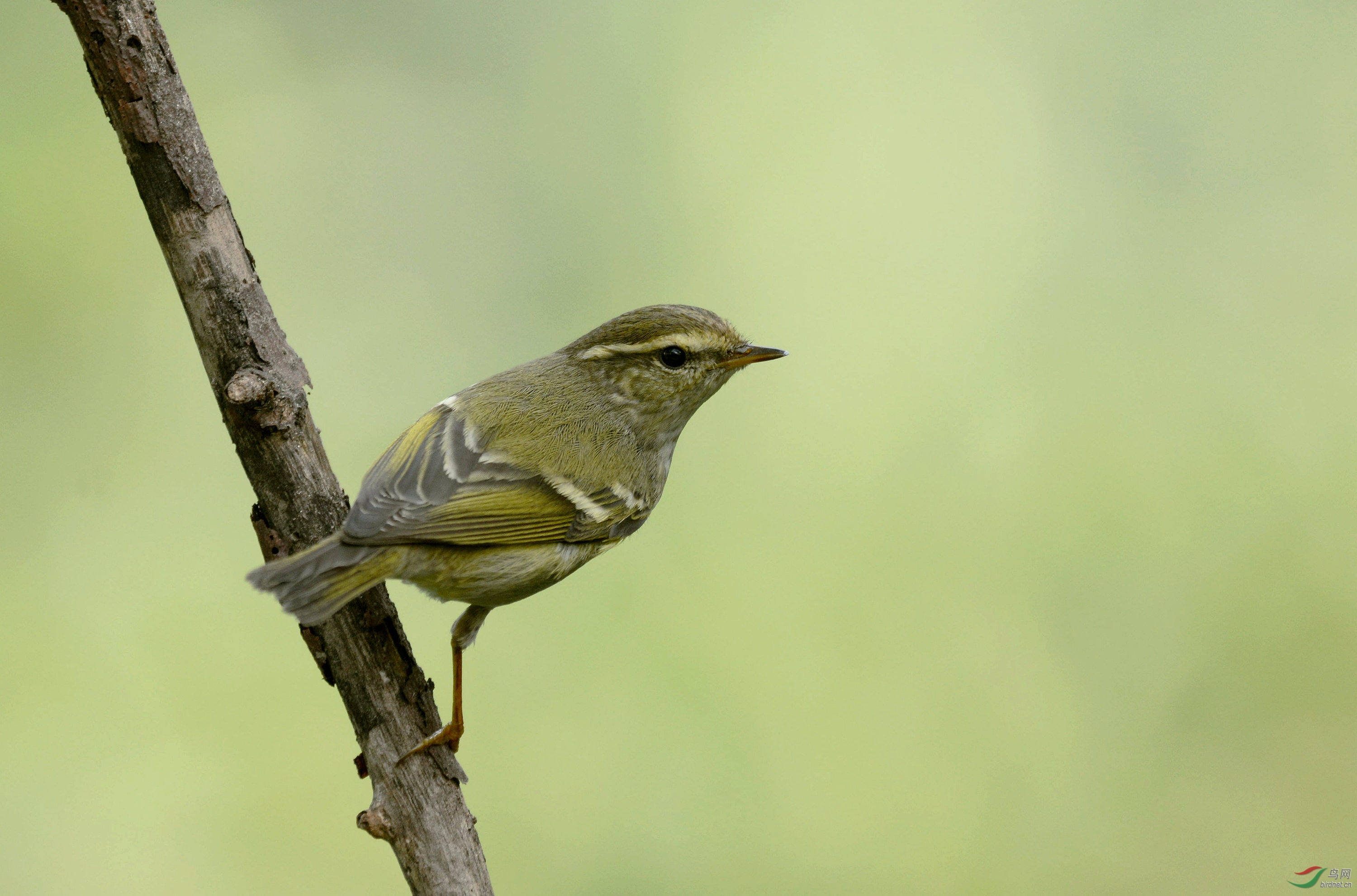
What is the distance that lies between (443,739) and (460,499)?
18.3 inches

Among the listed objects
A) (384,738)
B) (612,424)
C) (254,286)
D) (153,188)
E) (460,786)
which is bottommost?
(460,786)

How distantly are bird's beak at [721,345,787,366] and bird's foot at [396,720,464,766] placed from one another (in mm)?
1026

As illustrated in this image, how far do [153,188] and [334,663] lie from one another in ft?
3.13

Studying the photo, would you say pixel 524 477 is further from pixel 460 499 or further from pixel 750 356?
pixel 750 356

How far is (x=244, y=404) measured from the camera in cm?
197

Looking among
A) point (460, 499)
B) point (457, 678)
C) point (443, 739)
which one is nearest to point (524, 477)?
point (460, 499)

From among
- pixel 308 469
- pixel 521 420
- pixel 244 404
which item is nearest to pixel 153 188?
pixel 244 404

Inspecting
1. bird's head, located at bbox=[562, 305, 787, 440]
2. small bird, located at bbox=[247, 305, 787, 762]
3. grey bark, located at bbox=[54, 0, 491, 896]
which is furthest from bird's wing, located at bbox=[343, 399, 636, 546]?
bird's head, located at bbox=[562, 305, 787, 440]

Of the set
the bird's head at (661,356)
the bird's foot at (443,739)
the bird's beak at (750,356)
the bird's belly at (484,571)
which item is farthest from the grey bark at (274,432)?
the bird's beak at (750,356)

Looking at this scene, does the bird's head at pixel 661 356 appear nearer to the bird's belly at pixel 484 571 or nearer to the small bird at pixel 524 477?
the small bird at pixel 524 477

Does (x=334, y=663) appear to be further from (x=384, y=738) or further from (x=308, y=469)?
(x=308, y=469)

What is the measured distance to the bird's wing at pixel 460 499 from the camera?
1937 mm

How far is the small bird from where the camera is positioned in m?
1.89

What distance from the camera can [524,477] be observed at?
7.34 feet
